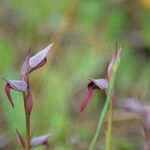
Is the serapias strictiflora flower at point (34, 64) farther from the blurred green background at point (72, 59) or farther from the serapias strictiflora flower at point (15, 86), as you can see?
the blurred green background at point (72, 59)

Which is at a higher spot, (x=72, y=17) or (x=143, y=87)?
(x=72, y=17)

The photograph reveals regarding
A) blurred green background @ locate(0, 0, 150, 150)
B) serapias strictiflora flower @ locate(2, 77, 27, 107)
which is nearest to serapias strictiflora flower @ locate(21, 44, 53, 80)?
serapias strictiflora flower @ locate(2, 77, 27, 107)

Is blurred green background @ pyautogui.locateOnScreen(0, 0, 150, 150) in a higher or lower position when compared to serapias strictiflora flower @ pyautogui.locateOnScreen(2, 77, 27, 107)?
lower

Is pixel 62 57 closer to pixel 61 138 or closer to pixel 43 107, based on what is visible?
pixel 43 107

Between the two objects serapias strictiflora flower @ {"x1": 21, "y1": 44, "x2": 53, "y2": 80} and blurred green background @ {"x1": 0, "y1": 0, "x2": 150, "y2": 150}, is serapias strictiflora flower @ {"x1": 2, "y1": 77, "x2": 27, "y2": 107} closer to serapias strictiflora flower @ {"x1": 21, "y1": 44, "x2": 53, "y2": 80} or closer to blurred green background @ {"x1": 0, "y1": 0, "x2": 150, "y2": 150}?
serapias strictiflora flower @ {"x1": 21, "y1": 44, "x2": 53, "y2": 80}

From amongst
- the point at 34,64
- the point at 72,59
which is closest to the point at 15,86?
the point at 34,64

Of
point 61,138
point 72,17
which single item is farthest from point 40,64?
point 72,17

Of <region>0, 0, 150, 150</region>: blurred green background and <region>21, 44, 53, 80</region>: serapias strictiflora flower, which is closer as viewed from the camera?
<region>21, 44, 53, 80</region>: serapias strictiflora flower

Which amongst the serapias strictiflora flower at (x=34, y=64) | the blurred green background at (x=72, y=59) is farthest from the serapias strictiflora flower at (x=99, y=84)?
the blurred green background at (x=72, y=59)
